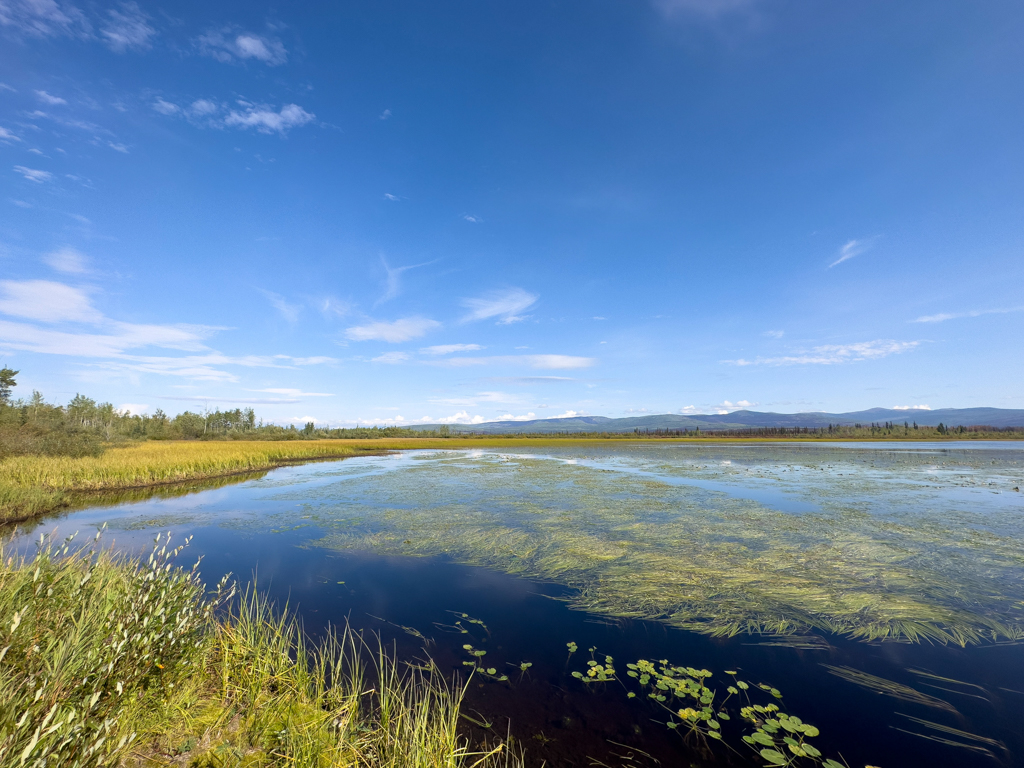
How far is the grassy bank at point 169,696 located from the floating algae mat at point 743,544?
398cm

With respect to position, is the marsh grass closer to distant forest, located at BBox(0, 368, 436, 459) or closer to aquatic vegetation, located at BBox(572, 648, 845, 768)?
aquatic vegetation, located at BBox(572, 648, 845, 768)

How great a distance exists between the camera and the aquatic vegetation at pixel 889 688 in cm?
421

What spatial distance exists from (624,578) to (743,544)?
3897 mm

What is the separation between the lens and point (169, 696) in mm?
3635

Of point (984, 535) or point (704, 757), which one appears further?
point (984, 535)

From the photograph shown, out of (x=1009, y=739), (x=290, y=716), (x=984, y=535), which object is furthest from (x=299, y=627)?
(x=984, y=535)

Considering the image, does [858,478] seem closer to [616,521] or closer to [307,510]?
[616,521]

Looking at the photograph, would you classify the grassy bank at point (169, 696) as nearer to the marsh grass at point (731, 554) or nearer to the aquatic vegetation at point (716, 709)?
the aquatic vegetation at point (716, 709)

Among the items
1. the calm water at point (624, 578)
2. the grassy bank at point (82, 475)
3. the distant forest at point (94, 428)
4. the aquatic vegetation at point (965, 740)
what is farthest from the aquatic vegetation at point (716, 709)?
the distant forest at point (94, 428)

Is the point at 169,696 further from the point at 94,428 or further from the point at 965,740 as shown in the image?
the point at 94,428

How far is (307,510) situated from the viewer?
1447 cm

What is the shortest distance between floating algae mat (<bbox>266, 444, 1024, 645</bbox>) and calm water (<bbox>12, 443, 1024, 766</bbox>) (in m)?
0.08

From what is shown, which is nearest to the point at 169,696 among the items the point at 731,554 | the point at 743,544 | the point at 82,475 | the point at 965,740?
the point at 965,740

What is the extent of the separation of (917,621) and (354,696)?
7.92 metres
